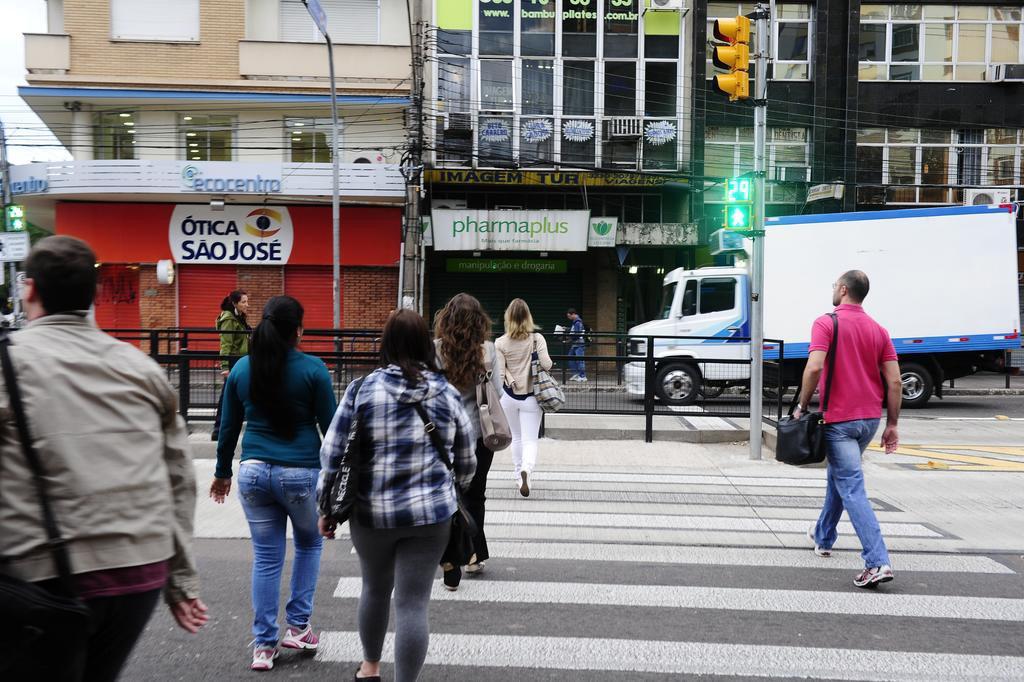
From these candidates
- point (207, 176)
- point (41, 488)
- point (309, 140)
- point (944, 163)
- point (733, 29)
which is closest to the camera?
point (41, 488)

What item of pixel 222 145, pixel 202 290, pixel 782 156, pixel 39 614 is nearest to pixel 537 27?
pixel 782 156

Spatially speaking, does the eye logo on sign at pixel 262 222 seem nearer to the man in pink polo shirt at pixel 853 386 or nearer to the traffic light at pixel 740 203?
the traffic light at pixel 740 203

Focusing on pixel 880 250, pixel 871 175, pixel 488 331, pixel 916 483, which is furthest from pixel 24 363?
pixel 871 175

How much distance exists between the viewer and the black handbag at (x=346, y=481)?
362 cm

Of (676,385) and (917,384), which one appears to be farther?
(917,384)

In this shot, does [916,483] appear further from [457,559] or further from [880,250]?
[880,250]

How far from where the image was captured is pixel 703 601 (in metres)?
5.60

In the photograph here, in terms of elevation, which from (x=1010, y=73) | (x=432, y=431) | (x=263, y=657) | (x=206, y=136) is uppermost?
(x=1010, y=73)

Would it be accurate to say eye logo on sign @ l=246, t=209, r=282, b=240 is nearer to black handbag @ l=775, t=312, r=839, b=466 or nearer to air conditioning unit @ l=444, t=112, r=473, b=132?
air conditioning unit @ l=444, t=112, r=473, b=132

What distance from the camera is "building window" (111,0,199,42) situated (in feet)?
80.2

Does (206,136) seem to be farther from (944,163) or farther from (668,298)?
(944,163)

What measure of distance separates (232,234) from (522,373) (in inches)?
745

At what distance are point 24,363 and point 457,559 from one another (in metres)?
2.12

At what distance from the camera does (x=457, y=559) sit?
4.00 meters
